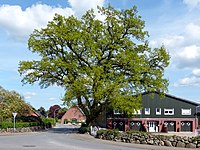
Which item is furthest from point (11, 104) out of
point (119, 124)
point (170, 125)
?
point (170, 125)

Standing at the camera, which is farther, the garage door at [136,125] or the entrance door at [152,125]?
the entrance door at [152,125]

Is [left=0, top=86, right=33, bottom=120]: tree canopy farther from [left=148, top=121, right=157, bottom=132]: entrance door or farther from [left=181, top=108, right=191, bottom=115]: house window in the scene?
[left=181, top=108, right=191, bottom=115]: house window

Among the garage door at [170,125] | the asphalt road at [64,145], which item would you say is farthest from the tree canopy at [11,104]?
the asphalt road at [64,145]

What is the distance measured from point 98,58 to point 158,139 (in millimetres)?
22542

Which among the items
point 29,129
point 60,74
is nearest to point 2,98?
point 29,129

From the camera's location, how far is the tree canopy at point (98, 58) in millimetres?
51062

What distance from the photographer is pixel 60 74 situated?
53812mm

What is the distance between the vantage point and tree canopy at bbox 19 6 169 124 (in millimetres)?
51062

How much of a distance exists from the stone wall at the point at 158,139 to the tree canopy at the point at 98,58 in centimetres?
1542

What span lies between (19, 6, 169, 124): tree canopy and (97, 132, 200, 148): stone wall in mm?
15417

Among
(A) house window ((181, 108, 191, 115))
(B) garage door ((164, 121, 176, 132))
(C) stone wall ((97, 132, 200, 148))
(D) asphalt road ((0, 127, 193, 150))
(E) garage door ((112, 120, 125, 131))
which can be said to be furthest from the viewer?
(A) house window ((181, 108, 191, 115))

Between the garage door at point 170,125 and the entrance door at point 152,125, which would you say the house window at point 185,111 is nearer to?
the garage door at point 170,125

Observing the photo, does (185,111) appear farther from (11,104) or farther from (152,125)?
(11,104)

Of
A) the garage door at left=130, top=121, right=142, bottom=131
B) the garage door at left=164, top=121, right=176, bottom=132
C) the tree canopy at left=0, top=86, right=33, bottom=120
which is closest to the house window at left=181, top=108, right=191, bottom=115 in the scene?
the garage door at left=164, top=121, right=176, bottom=132
